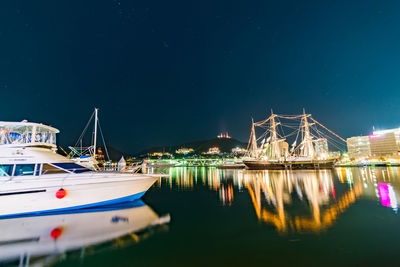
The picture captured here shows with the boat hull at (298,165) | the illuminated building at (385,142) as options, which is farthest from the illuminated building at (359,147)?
the boat hull at (298,165)

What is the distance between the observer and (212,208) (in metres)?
11.9

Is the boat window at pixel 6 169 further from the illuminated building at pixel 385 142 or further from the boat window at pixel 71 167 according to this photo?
the illuminated building at pixel 385 142

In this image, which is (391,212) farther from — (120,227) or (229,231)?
(120,227)

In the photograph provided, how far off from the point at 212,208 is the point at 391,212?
9411 mm

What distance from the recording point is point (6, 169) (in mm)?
10016

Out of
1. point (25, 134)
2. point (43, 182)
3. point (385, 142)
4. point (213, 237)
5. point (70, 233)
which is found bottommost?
point (213, 237)

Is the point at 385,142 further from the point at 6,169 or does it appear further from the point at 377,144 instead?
the point at 6,169

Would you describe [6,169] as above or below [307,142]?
below

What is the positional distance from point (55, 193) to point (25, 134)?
5180 mm

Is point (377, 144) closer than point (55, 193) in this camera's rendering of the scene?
No

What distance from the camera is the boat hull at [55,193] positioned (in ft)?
31.5

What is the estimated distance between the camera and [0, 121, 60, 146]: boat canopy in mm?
11281

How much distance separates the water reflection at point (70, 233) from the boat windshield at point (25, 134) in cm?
484

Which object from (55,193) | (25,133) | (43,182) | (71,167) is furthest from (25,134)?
(55,193)
